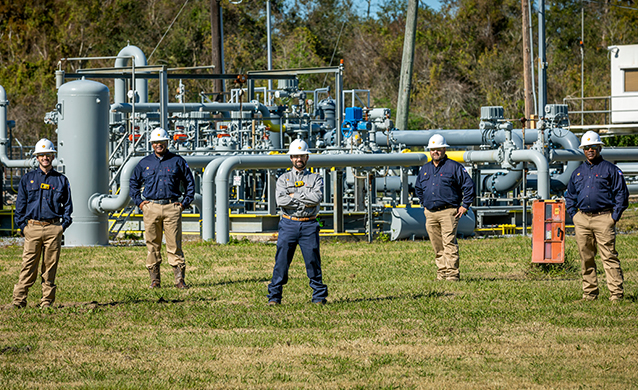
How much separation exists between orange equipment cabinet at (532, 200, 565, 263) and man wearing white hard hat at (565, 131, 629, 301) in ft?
5.54

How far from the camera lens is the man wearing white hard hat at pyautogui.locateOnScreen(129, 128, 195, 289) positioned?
11.9m

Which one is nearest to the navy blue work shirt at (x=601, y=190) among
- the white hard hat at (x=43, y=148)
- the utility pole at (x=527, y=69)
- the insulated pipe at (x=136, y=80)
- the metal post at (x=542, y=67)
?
the white hard hat at (x=43, y=148)

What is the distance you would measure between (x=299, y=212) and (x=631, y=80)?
22.9 meters

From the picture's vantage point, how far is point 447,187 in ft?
40.7

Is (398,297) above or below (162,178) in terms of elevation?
below

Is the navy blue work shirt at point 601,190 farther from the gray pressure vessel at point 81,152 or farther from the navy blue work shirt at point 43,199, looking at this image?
the gray pressure vessel at point 81,152

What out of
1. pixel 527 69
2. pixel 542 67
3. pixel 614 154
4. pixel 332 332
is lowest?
pixel 332 332

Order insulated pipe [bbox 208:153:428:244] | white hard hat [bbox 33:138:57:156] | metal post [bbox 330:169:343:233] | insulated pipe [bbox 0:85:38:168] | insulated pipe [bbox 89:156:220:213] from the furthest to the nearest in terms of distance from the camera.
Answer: insulated pipe [bbox 0:85:38:168] < metal post [bbox 330:169:343:233] < insulated pipe [bbox 208:153:428:244] < insulated pipe [bbox 89:156:220:213] < white hard hat [bbox 33:138:57:156]

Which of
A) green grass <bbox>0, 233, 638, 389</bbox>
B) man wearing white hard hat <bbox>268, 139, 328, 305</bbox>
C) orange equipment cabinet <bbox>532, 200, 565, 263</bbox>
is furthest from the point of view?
orange equipment cabinet <bbox>532, 200, 565, 263</bbox>

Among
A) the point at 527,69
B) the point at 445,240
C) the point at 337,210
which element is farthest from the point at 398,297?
the point at 527,69

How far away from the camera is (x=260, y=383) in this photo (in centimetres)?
718

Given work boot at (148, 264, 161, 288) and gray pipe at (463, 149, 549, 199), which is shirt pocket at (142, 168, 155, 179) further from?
gray pipe at (463, 149, 549, 199)

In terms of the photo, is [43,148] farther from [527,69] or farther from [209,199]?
[527,69]

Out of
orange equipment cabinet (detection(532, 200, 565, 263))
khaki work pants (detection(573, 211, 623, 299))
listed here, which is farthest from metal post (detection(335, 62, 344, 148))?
khaki work pants (detection(573, 211, 623, 299))
